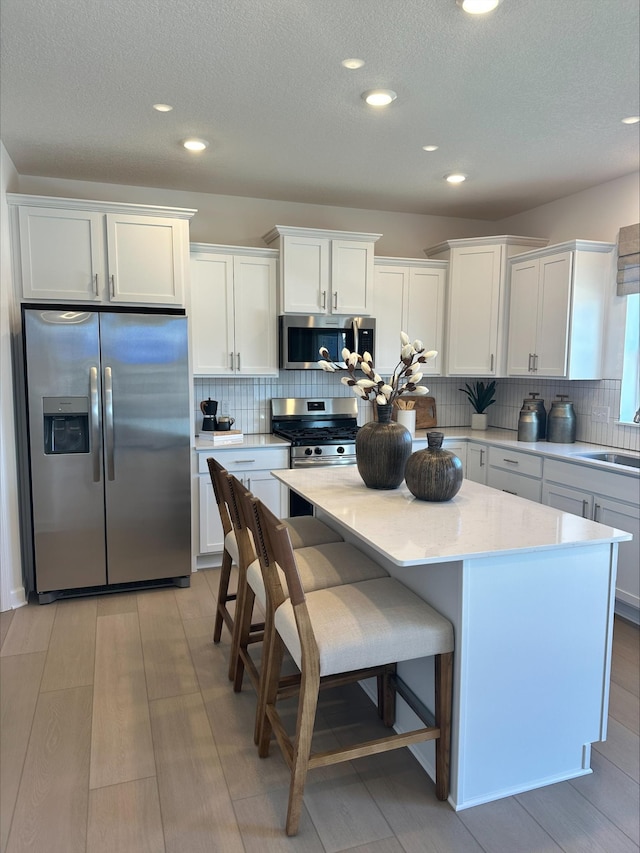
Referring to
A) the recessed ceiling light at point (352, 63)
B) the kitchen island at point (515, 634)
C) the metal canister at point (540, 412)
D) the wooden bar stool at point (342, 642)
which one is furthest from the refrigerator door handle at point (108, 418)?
the metal canister at point (540, 412)

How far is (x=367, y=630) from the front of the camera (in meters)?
1.84

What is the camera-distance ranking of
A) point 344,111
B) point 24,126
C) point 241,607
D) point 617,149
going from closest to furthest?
1. point 241,607
2. point 344,111
3. point 24,126
4. point 617,149

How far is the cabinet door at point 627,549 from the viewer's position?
3.28m

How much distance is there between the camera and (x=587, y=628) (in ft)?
6.61

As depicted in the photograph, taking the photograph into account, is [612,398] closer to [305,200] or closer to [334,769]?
[305,200]

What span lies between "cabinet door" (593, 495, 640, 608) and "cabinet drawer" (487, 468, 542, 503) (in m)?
0.57

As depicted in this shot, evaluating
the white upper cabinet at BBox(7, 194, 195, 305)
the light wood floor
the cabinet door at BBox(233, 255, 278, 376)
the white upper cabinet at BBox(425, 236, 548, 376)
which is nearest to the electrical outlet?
the white upper cabinet at BBox(425, 236, 548, 376)

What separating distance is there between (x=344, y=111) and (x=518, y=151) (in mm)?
1204

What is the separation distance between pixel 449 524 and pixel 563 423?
2.62m

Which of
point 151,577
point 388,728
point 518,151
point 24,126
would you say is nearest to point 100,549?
point 151,577

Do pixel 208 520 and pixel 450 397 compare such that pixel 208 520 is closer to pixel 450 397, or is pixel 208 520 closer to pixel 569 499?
pixel 569 499

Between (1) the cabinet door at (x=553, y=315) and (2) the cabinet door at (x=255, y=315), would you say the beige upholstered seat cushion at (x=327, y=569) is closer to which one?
(2) the cabinet door at (x=255, y=315)

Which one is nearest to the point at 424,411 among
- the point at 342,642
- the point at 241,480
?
the point at 241,480

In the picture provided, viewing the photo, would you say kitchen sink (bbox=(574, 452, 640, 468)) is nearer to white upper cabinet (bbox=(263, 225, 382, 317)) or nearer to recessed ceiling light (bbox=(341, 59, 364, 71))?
white upper cabinet (bbox=(263, 225, 382, 317))
